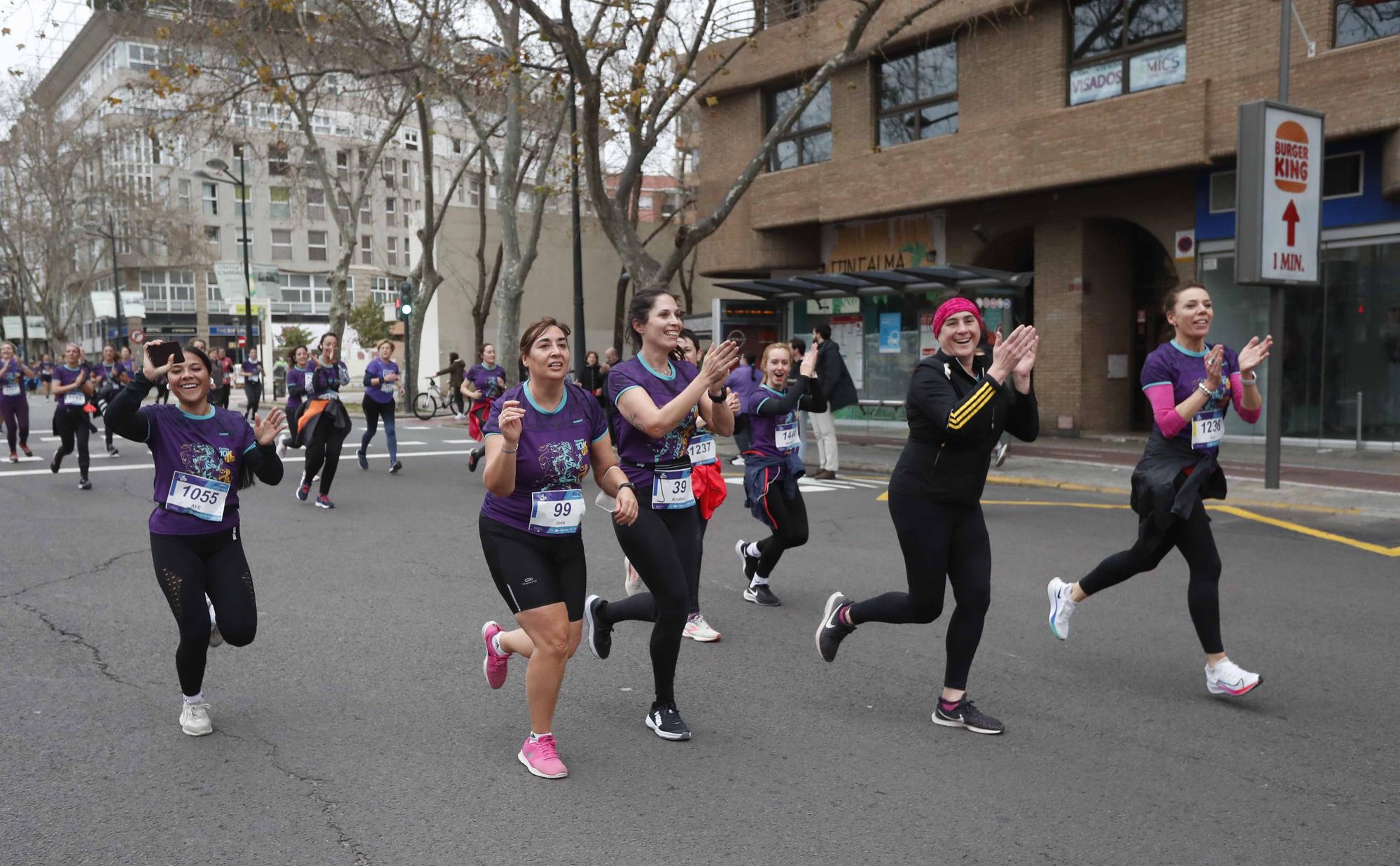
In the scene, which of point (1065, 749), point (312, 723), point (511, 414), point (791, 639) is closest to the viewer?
point (511, 414)

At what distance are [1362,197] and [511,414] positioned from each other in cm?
1649

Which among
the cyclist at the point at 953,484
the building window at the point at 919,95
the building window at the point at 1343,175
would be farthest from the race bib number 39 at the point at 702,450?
the building window at the point at 919,95

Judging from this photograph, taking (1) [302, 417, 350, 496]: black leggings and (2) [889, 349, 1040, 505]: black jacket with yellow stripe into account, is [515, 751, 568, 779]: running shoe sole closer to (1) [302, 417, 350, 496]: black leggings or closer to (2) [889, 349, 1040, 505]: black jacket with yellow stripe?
(2) [889, 349, 1040, 505]: black jacket with yellow stripe

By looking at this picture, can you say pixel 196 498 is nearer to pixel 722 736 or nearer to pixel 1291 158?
pixel 722 736

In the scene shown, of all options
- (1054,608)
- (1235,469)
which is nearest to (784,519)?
(1054,608)

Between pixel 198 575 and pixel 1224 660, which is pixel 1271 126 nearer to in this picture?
pixel 1224 660

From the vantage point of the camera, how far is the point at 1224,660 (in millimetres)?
5082

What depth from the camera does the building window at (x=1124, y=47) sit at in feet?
58.9

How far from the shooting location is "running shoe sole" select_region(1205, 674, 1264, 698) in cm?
496

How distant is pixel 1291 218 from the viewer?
12453 mm

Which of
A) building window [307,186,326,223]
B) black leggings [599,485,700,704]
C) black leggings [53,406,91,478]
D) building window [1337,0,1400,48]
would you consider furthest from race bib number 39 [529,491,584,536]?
building window [307,186,326,223]

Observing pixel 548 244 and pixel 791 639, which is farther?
pixel 548 244

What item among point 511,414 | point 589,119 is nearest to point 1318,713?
point 511,414

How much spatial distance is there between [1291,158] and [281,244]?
2592 inches
